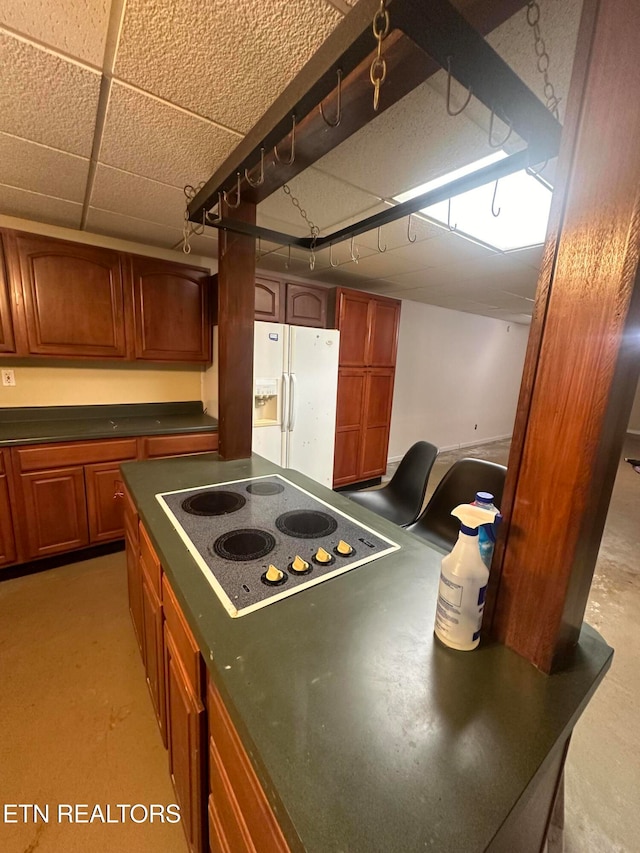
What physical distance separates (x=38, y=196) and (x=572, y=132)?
2632 millimetres

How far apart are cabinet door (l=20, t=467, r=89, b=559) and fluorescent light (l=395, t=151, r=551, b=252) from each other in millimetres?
2664

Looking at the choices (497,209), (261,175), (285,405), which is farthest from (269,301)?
(497,209)

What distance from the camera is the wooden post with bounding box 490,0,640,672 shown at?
1.71 ft

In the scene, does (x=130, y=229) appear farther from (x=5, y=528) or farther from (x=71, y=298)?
(x=5, y=528)

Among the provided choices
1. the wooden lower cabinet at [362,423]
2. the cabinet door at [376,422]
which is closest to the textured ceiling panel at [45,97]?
the wooden lower cabinet at [362,423]

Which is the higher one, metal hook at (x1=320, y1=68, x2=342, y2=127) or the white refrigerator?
metal hook at (x1=320, y1=68, x2=342, y2=127)

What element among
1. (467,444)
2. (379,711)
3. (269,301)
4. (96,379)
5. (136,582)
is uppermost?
(269,301)

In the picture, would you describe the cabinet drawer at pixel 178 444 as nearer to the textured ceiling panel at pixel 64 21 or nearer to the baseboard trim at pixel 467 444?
the textured ceiling panel at pixel 64 21

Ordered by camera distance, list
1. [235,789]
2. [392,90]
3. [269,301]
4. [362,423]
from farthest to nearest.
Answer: [362,423], [269,301], [392,90], [235,789]

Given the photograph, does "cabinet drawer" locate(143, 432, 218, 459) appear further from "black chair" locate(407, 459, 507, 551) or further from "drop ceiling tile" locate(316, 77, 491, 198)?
"drop ceiling tile" locate(316, 77, 491, 198)

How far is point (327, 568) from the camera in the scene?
3.22 ft

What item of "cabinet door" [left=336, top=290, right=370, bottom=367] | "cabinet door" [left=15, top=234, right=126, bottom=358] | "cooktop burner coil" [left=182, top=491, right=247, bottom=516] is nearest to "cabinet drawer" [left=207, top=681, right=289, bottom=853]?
"cooktop burner coil" [left=182, top=491, right=247, bottom=516]

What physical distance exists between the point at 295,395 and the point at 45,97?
7.24 feet

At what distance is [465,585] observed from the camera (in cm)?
68
